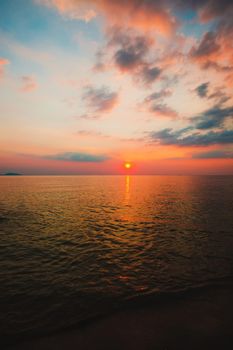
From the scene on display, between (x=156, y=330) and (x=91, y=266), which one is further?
(x=91, y=266)

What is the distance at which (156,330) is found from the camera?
25.2 feet

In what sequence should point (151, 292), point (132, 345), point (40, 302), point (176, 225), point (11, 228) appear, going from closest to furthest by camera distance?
point (132, 345) < point (40, 302) < point (151, 292) < point (11, 228) < point (176, 225)

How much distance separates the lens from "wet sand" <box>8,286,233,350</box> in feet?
23.0

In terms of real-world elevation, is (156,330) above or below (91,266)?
above

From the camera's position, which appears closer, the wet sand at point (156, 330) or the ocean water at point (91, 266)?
the wet sand at point (156, 330)

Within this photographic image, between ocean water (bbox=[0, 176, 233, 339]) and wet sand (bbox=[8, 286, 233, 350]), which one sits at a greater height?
wet sand (bbox=[8, 286, 233, 350])

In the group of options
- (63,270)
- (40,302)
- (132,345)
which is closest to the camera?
(132,345)

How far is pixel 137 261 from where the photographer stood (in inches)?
597

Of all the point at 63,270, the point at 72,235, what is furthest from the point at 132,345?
the point at 72,235

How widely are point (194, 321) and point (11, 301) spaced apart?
9236mm

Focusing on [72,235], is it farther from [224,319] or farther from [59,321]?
[224,319]

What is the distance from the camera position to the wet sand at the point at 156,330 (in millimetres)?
7016

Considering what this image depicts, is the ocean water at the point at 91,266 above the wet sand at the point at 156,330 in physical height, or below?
below

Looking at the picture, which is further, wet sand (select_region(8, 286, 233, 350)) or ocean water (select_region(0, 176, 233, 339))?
ocean water (select_region(0, 176, 233, 339))
